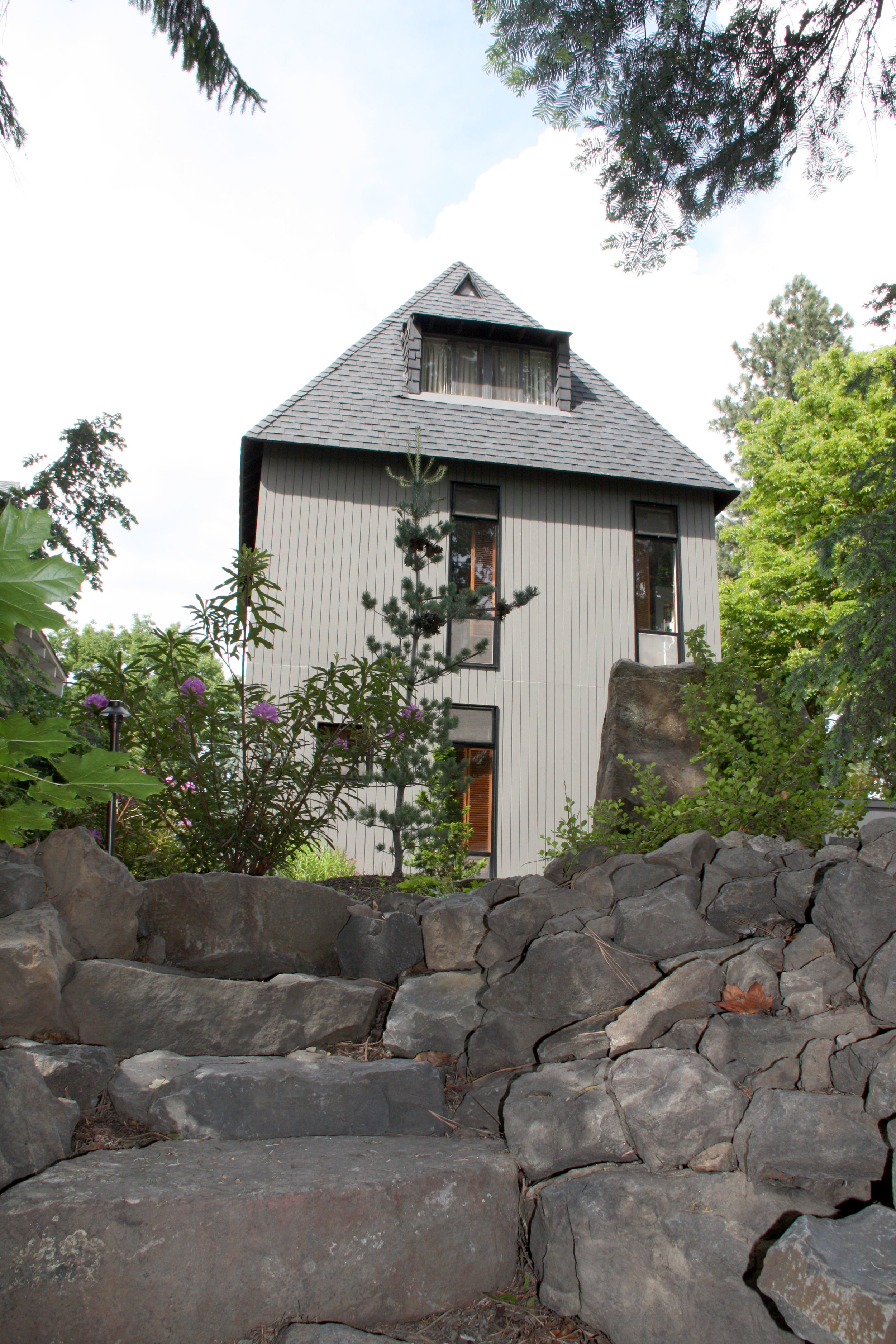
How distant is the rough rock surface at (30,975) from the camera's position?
10.1 feet

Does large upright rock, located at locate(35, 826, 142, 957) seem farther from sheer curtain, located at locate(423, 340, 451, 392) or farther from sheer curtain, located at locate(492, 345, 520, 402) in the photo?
sheer curtain, located at locate(492, 345, 520, 402)

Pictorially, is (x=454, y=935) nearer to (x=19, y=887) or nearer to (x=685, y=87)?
(x=19, y=887)

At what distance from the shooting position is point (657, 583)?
11.9m

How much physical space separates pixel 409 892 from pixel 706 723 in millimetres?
2016

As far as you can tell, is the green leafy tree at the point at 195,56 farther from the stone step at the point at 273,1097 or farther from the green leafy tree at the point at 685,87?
the stone step at the point at 273,1097

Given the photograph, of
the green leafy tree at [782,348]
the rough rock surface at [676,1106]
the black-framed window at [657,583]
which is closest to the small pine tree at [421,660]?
the rough rock surface at [676,1106]

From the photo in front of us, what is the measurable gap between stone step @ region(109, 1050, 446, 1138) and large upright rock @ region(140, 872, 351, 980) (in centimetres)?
51

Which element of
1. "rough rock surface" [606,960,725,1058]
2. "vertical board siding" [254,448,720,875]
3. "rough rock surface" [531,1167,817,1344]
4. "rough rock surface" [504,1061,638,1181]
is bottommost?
"rough rock surface" [531,1167,817,1344]

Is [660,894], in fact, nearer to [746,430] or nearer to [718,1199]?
[718,1199]

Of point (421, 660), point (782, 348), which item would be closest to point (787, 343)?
point (782, 348)

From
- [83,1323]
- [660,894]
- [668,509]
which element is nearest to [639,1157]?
[660,894]

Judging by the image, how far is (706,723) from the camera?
4.89 meters

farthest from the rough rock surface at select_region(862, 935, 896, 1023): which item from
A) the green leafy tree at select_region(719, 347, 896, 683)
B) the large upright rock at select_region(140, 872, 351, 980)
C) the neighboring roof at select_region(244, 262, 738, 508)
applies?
the green leafy tree at select_region(719, 347, 896, 683)

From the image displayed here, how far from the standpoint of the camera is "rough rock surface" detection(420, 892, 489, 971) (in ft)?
12.9
